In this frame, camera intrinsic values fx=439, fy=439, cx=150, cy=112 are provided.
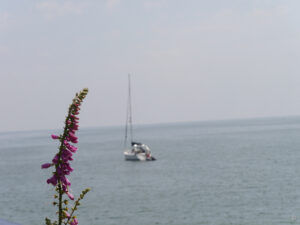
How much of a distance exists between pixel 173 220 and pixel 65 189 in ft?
99.7

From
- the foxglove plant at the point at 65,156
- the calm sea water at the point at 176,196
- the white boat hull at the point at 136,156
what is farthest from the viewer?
the white boat hull at the point at 136,156

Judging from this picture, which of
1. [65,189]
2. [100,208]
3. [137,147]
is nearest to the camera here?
[65,189]

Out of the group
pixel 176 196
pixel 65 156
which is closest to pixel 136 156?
pixel 176 196

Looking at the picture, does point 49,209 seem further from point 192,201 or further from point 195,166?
point 195,166

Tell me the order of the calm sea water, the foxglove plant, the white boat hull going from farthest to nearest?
the white boat hull, the calm sea water, the foxglove plant

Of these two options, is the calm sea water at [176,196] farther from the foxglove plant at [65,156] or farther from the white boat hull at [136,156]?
the foxglove plant at [65,156]

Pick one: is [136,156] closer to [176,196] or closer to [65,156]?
[176,196]

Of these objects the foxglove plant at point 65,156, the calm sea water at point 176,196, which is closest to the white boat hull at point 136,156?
the calm sea water at point 176,196

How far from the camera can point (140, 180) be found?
5688 centimetres

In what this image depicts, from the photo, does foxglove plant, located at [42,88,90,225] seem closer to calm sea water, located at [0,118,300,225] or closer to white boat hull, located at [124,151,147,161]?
calm sea water, located at [0,118,300,225]

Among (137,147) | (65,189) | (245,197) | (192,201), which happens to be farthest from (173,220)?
(137,147)

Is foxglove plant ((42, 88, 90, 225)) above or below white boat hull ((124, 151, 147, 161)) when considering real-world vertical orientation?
above

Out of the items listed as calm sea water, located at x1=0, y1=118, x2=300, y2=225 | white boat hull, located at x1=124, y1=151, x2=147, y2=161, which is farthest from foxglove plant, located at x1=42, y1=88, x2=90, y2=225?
white boat hull, located at x1=124, y1=151, x2=147, y2=161

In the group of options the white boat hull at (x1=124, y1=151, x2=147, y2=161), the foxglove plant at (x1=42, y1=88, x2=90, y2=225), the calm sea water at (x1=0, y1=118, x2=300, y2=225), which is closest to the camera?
the foxglove plant at (x1=42, y1=88, x2=90, y2=225)
